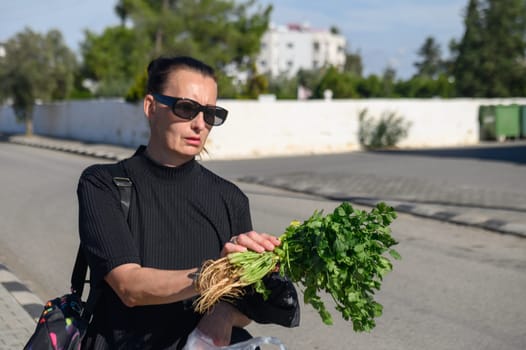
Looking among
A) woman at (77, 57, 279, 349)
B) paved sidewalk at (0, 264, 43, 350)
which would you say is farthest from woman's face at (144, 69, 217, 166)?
paved sidewalk at (0, 264, 43, 350)

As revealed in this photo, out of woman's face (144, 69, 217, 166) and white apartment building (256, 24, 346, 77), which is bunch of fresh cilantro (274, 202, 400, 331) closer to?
woman's face (144, 69, 217, 166)

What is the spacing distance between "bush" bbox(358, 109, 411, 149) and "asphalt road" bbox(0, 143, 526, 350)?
593 inches

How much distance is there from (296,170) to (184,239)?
18.9 m

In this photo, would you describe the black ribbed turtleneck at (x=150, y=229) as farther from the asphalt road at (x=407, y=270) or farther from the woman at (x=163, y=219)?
the asphalt road at (x=407, y=270)

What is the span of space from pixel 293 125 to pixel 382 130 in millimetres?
4902

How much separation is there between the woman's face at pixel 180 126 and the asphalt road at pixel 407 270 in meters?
3.35

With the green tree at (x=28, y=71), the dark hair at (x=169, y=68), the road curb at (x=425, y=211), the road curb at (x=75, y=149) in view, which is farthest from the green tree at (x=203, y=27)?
the dark hair at (x=169, y=68)

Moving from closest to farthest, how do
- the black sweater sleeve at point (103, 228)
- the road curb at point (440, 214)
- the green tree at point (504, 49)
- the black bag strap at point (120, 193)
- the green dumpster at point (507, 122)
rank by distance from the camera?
the black sweater sleeve at point (103, 228) → the black bag strap at point (120, 193) → the road curb at point (440, 214) → the green dumpster at point (507, 122) → the green tree at point (504, 49)

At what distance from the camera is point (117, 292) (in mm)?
2225

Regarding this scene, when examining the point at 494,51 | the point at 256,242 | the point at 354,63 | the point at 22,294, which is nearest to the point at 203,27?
the point at 494,51

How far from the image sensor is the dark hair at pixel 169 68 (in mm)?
2428

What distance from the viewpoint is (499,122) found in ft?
128

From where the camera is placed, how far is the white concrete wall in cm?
2869

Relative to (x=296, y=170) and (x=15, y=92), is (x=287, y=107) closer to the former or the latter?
(x=296, y=170)
